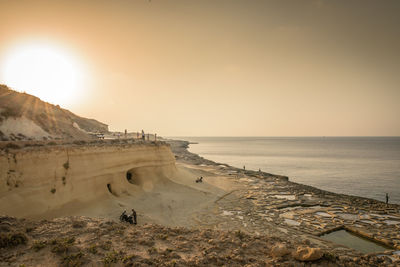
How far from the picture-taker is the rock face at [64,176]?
14266 millimetres

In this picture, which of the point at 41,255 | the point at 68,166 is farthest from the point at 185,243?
the point at 68,166

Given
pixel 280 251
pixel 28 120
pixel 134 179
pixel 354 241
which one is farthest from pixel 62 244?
pixel 28 120

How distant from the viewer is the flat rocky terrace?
1674 cm

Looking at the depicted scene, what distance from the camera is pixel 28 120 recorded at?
2277cm

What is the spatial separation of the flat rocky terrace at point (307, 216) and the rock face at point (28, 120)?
19.2 meters

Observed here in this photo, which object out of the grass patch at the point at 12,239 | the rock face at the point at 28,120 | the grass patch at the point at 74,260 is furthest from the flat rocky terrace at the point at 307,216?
the rock face at the point at 28,120

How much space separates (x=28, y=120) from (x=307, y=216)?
30.8 metres

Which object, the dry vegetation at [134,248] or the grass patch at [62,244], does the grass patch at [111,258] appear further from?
the grass patch at [62,244]

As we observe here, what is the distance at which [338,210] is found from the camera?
2330 centimetres

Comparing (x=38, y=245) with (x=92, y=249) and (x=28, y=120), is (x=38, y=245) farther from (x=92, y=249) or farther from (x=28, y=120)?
(x=28, y=120)

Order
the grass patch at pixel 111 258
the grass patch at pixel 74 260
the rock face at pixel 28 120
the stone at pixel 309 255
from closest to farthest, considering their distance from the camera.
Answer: the grass patch at pixel 74 260, the grass patch at pixel 111 258, the stone at pixel 309 255, the rock face at pixel 28 120

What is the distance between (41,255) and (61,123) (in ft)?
79.7

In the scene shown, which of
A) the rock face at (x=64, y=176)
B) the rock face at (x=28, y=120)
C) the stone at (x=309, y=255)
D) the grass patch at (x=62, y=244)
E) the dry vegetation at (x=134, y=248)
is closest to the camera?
the dry vegetation at (x=134, y=248)

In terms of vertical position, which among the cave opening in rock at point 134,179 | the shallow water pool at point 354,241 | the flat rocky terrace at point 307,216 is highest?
the cave opening in rock at point 134,179
